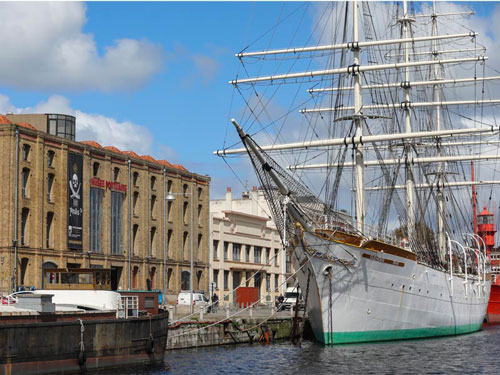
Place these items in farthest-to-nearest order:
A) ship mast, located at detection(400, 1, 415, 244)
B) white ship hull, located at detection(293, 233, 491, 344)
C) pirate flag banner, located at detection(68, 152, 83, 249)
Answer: pirate flag banner, located at detection(68, 152, 83, 249) < ship mast, located at detection(400, 1, 415, 244) < white ship hull, located at detection(293, 233, 491, 344)

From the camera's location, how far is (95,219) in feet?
258

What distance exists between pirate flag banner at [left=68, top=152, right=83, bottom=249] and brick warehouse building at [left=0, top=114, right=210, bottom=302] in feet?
0.27

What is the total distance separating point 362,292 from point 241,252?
2096 inches

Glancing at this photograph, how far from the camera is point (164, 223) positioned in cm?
8906

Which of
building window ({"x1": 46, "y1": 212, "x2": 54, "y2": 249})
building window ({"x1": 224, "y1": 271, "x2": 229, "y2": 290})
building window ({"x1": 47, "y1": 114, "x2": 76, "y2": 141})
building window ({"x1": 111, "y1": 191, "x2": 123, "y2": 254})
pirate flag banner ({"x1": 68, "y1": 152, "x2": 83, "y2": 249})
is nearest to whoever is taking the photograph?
building window ({"x1": 46, "y1": 212, "x2": 54, "y2": 249})

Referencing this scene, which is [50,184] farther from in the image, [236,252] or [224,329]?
[236,252]

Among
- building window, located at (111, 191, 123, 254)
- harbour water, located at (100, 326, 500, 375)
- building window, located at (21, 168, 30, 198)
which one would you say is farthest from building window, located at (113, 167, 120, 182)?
harbour water, located at (100, 326, 500, 375)

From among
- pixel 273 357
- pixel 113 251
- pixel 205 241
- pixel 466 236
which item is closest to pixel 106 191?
pixel 113 251

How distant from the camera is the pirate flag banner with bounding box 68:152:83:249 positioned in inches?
2945

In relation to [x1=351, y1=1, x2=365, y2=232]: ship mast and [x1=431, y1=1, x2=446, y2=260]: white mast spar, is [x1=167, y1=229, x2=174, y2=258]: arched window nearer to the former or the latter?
[x1=431, y1=1, x2=446, y2=260]: white mast spar

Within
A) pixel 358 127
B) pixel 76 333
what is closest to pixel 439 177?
pixel 358 127

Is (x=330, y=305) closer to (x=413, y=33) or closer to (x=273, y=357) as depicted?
(x=273, y=357)

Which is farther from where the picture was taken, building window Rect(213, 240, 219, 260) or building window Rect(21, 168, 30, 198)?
building window Rect(213, 240, 219, 260)

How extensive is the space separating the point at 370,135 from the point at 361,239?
11285 millimetres
